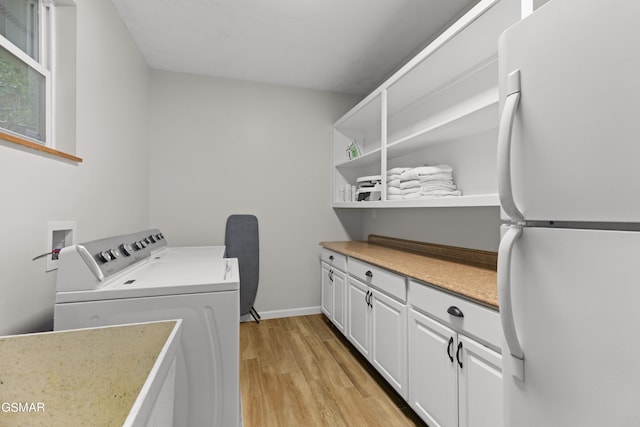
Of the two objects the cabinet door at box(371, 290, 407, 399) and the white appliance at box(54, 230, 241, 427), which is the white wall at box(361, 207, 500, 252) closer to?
the cabinet door at box(371, 290, 407, 399)

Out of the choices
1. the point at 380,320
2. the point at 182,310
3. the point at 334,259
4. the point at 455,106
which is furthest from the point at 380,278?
the point at 455,106

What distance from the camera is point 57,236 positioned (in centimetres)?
131

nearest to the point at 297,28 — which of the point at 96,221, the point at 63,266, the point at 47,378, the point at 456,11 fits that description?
the point at 456,11

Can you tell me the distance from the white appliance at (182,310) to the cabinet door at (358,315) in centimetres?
108

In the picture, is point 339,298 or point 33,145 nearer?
point 33,145

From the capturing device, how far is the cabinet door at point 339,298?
8.32ft

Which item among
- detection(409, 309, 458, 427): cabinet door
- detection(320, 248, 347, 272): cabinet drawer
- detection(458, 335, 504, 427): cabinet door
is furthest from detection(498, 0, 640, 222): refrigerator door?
detection(320, 248, 347, 272): cabinet drawer

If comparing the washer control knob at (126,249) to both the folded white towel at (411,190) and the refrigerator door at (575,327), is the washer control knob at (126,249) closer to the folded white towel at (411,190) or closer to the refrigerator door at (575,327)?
the refrigerator door at (575,327)

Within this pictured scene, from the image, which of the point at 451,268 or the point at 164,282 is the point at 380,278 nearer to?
the point at 451,268

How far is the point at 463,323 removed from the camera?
1.23 meters

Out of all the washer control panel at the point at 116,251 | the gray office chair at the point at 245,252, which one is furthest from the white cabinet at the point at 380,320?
the washer control panel at the point at 116,251

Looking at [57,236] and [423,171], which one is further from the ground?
[423,171]

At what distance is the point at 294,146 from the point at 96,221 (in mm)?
2041

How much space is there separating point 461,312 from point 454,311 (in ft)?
0.11
